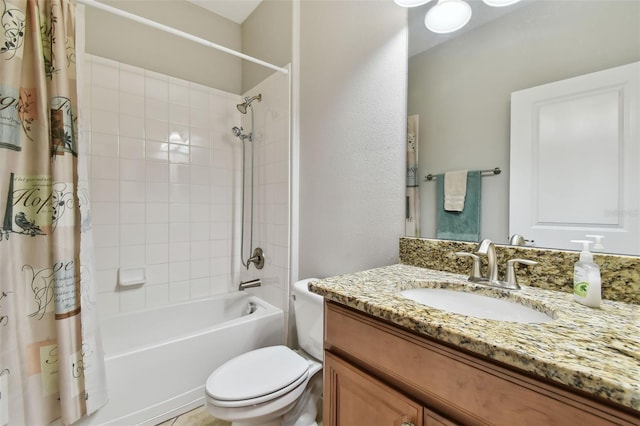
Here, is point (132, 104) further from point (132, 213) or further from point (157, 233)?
point (157, 233)

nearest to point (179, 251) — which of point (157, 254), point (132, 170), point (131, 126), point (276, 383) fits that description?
point (157, 254)

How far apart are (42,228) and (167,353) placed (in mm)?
771

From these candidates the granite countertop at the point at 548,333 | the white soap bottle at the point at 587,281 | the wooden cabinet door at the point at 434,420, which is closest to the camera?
the granite countertop at the point at 548,333

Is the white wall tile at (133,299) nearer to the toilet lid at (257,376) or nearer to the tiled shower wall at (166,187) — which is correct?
the tiled shower wall at (166,187)

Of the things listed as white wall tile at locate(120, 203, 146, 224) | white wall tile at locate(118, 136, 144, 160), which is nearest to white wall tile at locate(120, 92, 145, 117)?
white wall tile at locate(118, 136, 144, 160)

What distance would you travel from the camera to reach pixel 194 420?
1.39 metres

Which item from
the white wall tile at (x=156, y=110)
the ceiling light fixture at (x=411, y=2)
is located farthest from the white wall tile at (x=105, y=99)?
the ceiling light fixture at (x=411, y=2)

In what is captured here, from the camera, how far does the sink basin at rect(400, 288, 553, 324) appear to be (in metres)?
0.72

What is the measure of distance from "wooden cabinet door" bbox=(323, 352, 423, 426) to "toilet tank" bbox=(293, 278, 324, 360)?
1.53 feet

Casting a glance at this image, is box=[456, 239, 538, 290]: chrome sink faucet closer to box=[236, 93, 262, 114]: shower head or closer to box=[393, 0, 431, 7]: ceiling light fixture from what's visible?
box=[393, 0, 431, 7]: ceiling light fixture

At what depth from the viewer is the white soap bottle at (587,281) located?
67 cm

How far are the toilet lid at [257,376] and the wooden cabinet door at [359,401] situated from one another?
32cm

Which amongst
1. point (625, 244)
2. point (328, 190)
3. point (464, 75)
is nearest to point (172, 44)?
point (328, 190)

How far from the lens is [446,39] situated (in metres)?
1.11
